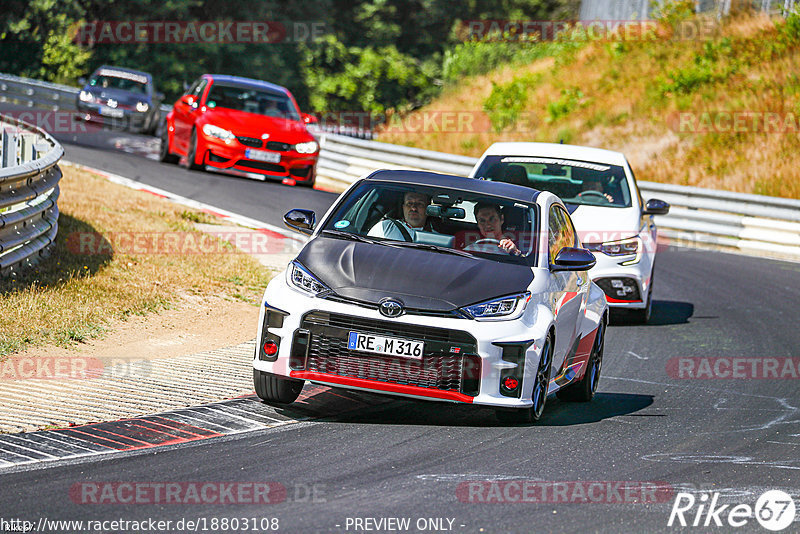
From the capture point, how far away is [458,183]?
8523 mm

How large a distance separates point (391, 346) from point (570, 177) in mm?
6334

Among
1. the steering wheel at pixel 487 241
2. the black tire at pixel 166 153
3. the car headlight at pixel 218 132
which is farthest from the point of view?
the black tire at pixel 166 153

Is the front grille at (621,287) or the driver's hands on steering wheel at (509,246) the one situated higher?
the driver's hands on steering wheel at (509,246)

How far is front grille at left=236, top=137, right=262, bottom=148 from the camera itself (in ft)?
67.5

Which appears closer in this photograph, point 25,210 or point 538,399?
point 538,399

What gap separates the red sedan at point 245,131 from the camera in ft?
67.6

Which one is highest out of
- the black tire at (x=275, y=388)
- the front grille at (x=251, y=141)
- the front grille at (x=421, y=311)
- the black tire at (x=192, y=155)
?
the front grille at (x=421, y=311)

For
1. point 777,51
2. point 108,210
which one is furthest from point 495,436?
point 777,51

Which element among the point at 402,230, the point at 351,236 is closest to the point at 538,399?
the point at 402,230

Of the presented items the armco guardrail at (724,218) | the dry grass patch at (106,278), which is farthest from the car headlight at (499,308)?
the armco guardrail at (724,218)

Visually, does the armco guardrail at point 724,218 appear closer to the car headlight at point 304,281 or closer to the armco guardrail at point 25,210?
the armco guardrail at point 25,210

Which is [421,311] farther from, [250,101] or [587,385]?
[250,101]

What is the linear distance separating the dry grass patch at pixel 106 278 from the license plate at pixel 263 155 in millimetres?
3489
